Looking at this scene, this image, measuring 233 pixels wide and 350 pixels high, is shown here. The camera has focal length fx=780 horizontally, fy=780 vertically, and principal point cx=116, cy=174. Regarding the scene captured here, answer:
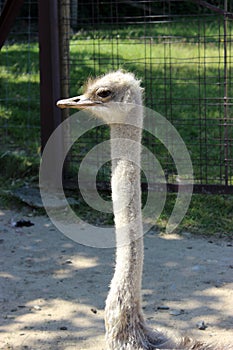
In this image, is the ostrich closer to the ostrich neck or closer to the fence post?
the ostrich neck

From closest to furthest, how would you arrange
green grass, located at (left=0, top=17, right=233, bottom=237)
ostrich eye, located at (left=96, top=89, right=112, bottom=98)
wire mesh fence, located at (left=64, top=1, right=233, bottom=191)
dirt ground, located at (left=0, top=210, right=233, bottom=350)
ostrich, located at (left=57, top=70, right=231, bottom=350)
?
ostrich, located at (left=57, top=70, right=231, bottom=350) < ostrich eye, located at (left=96, top=89, right=112, bottom=98) < dirt ground, located at (left=0, top=210, right=233, bottom=350) < green grass, located at (left=0, top=17, right=233, bottom=237) < wire mesh fence, located at (left=64, top=1, right=233, bottom=191)

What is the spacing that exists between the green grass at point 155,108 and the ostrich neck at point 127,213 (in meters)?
2.57

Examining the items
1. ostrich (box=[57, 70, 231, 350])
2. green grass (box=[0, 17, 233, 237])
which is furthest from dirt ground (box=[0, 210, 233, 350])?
ostrich (box=[57, 70, 231, 350])

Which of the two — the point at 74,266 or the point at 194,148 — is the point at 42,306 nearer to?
the point at 74,266

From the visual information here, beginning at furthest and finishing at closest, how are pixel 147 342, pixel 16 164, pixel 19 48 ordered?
pixel 19 48 → pixel 16 164 → pixel 147 342

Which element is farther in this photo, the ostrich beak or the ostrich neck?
the ostrich beak

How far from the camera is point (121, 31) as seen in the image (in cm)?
1005

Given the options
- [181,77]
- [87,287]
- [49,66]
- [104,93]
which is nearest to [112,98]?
[104,93]

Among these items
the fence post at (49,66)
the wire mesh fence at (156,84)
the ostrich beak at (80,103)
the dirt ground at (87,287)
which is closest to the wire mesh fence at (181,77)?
the wire mesh fence at (156,84)

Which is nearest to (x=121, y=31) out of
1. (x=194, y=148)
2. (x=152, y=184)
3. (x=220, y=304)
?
(x=194, y=148)

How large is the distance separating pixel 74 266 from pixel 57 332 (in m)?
0.93

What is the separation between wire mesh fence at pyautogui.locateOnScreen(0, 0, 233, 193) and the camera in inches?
239

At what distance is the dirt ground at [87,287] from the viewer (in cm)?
399

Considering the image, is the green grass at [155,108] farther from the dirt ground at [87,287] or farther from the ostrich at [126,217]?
the ostrich at [126,217]
